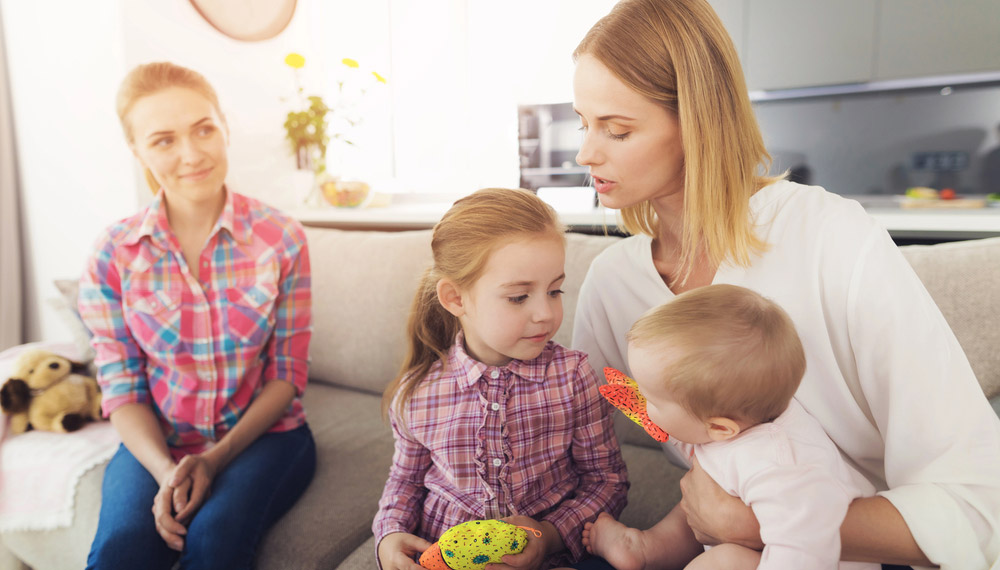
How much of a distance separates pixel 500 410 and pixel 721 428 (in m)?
0.37

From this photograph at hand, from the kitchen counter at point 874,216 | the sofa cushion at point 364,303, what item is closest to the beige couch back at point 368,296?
the sofa cushion at point 364,303

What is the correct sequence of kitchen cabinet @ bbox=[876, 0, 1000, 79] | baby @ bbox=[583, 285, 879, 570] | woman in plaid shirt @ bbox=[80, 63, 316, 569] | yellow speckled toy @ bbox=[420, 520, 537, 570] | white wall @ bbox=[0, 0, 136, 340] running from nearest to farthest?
baby @ bbox=[583, 285, 879, 570] → yellow speckled toy @ bbox=[420, 520, 537, 570] → woman in plaid shirt @ bbox=[80, 63, 316, 569] → white wall @ bbox=[0, 0, 136, 340] → kitchen cabinet @ bbox=[876, 0, 1000, 79]

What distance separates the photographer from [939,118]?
2818mm

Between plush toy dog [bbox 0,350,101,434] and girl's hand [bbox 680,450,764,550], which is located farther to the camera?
plush toy dog [bbox 0,350,101,434]

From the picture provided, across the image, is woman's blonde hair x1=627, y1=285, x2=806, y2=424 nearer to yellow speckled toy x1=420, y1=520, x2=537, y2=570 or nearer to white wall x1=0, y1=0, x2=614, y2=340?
yellow speckled toy x1=420, y1=520, x2=537, y2=570

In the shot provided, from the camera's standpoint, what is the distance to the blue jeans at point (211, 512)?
115 centimetres

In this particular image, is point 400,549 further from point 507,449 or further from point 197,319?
point 197,319

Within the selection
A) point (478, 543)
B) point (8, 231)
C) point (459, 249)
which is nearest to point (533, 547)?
point (478, 543)

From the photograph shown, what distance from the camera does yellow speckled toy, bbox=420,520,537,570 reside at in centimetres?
89

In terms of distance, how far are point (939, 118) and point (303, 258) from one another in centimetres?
281

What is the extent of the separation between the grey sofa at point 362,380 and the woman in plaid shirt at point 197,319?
85mm

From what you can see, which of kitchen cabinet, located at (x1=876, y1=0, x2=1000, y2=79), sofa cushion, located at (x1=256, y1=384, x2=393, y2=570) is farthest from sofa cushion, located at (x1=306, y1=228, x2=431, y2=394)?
kitchen cabinet, located at (x1=876, y1=0, x2=1000, y2=79)

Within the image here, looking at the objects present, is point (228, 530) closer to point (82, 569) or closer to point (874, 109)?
point (82, 569)

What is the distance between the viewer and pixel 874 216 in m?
1.21
